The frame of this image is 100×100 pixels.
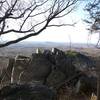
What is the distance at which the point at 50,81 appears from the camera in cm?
1622

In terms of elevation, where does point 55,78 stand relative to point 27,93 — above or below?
below

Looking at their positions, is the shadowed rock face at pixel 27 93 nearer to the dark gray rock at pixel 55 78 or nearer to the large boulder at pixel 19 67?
the dark gray rock at pixel 55 78

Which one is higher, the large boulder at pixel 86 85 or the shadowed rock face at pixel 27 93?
the shadowed rock face at pixel 27 93

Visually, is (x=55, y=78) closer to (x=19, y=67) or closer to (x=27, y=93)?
(x=19, y=67)

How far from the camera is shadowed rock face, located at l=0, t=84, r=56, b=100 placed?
8906mm

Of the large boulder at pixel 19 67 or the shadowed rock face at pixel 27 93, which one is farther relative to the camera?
the large boulder at pixel 19 67

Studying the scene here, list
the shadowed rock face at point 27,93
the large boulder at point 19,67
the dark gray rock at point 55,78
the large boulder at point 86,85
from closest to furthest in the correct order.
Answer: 1. the shadowed rock face at point 27,93
2. the large boulder at point 86,85
3. the dark gray rock at point 55,78
4. the large boulder at point 19,67

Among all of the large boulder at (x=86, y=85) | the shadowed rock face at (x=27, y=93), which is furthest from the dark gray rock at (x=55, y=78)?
the shadowed rock face at (x=27, y=93)

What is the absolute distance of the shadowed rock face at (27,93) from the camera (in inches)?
351

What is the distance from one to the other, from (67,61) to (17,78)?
115 inches

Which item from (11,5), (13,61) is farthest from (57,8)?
(13,61)

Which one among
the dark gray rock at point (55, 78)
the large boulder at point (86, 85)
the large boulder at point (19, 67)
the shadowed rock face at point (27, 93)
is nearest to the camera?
the shadowed rock face at point (27, 93)

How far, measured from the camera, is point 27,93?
29.7 feet

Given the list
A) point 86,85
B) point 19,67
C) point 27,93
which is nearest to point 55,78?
point 86,85
